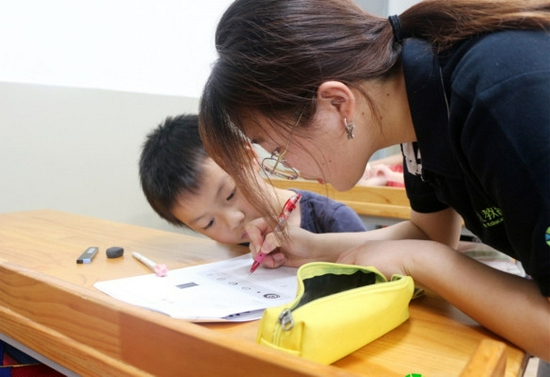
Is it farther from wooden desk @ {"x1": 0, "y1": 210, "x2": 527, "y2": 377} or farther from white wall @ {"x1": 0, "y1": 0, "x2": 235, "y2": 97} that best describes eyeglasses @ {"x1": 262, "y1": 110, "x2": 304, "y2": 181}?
white wall @ {"x1": 0, "y1": 0, "x2": 235, "y2": 97}

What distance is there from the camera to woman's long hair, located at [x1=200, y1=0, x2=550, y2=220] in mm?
586

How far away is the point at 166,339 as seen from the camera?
417mm

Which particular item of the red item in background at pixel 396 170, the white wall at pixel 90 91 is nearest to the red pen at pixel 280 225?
the white wall at pixel 90 91

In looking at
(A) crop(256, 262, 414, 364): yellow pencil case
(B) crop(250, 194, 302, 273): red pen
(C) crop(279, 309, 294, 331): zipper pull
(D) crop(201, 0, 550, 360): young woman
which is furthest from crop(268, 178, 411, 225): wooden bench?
(C) crop(279, 309, 294, 331): zipper pull

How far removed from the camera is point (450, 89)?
56 centimetres

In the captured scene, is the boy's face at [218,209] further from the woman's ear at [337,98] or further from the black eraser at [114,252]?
the woman's ear at [337,98]

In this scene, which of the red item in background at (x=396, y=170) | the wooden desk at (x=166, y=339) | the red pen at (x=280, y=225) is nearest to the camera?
the wooden desk at (x=166, y=339)

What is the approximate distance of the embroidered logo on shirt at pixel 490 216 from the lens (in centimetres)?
59

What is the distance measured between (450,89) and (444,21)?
0.32 ft

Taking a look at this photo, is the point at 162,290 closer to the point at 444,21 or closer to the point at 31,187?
the point at 444,21

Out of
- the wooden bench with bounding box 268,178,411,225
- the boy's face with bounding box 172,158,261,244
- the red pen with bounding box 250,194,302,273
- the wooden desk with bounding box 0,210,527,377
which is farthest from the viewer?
the wooden bench with bounding box 268,178,411,225

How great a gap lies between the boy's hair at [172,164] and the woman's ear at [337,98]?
20.4 inches

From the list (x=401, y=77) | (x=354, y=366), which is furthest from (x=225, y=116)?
(x=354, y=366)

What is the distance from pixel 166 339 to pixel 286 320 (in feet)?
0.34
